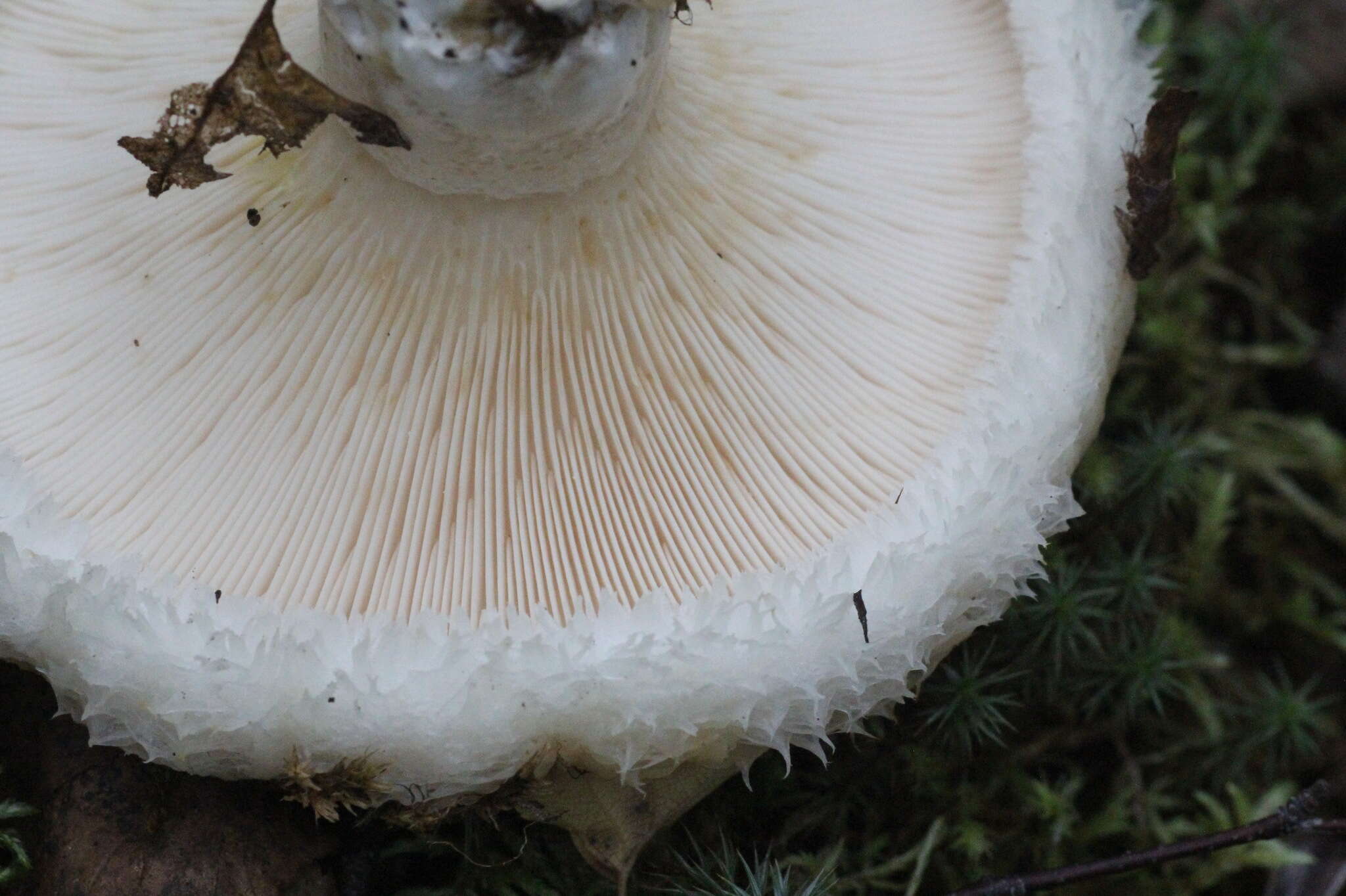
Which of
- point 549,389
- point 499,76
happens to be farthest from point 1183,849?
point 499,76

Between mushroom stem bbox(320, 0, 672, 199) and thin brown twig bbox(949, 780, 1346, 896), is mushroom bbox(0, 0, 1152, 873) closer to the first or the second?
mushroom stem bbox(320, 0, 672, 199)

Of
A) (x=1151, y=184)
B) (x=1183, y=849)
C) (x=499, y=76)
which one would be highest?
(x=499, y=76)

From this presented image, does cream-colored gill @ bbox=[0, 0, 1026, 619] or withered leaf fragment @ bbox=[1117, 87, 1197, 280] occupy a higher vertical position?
withered leaf fragment @ bbox=[1117, 87, 1197, 280]

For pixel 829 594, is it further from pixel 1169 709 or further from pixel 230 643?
pixel 1169 709

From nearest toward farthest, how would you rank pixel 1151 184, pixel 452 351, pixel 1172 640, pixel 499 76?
1. pixel 499 76
2. pixel 452 351
3. pixel 1151 184
4. pixel 1172 640

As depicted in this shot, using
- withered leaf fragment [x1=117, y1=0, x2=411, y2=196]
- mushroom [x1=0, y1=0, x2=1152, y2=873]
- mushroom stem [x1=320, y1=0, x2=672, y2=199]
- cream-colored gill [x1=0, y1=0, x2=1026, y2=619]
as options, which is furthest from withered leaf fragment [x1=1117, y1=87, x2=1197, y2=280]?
withered leaf fragment [x1=117, y1=0, x2=411, y2=196]

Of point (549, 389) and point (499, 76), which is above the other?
point (499, 76)

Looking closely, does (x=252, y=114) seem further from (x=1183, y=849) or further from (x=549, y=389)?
(x=1183, y=849)
